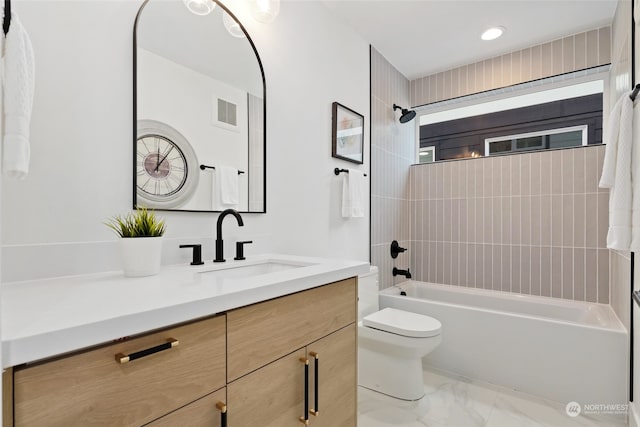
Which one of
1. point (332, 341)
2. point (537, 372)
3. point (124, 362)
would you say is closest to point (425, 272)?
point (537, 372)

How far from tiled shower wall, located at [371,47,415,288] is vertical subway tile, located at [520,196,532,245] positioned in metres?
0.99

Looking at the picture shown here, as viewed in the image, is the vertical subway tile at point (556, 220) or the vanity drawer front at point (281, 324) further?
the vertical subway tile at point (556, 220)

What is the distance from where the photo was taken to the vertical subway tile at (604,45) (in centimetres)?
241

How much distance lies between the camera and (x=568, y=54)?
8.37 feet

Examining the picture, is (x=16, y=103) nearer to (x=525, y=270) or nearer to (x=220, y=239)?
(x=220, y=239)

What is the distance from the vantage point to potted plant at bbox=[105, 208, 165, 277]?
3.34 feet

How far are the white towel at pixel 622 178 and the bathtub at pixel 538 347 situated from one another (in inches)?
32.0

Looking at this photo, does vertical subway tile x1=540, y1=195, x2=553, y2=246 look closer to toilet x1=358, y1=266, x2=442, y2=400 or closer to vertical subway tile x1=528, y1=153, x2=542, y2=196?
vertical subway tile x1=528, y1=153, x2=542, y2=196

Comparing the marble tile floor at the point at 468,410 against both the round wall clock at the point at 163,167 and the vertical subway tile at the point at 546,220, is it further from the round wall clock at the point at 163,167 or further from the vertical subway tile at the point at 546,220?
the round wall clock at the point at 163,167

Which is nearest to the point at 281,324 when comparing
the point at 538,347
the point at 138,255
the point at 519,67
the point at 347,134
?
the point at 138,255

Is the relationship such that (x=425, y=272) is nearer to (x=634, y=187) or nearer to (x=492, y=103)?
(x=492, y=103)

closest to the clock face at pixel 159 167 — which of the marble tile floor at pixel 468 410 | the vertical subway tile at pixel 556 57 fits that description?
the marble tile floor at pixel 468 410

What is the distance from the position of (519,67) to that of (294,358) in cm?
302

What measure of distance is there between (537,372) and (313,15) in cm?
264
